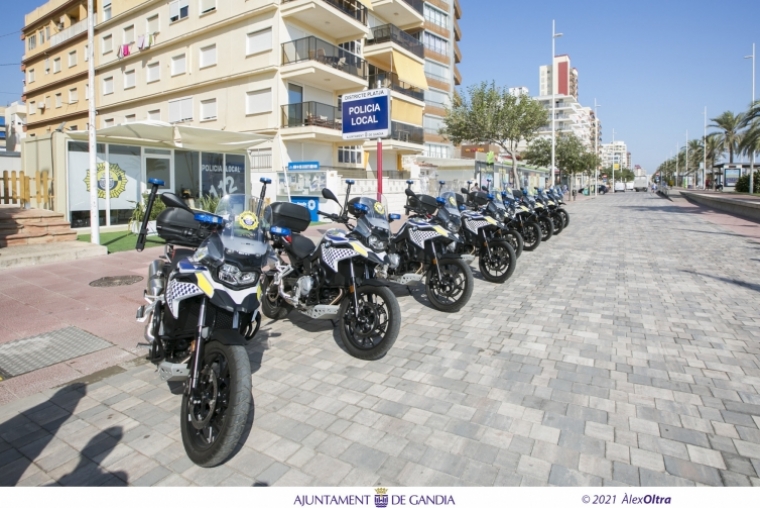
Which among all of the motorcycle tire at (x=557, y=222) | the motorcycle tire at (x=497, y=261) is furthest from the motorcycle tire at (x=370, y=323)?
the motorcycle tire at (x=557, y=222)

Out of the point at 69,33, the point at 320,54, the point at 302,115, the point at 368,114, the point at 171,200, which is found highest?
the point at 69,33

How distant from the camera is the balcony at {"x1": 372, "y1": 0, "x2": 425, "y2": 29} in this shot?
103 feet

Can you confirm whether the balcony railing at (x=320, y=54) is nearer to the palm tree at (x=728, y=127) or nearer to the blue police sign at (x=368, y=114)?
the blue police sign at (x=368, y=114)

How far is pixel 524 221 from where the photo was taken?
35.0 feet

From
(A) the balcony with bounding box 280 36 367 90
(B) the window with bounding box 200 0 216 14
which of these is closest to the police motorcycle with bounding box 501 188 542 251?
(A) the balcony with bounding box 280 36 367 90

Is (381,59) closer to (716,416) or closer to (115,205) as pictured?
(115,205)

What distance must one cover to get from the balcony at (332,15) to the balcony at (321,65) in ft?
3.52

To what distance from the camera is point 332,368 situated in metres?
4.05

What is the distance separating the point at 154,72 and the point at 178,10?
142 inches

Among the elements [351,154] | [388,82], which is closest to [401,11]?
[388,82]

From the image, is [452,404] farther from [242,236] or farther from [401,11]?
[401,11]
